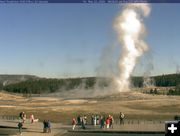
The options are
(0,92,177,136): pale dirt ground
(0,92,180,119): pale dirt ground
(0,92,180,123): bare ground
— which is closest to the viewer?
(0,92,177,136): pale dirt ground

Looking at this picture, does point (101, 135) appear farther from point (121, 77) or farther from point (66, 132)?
point (121, 77)

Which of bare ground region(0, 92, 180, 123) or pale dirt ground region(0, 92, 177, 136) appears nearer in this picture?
pale dirt ground region(0, 92, 177, 136)

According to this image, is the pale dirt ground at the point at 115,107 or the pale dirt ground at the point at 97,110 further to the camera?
the pale dirt ground at the point at 115,107

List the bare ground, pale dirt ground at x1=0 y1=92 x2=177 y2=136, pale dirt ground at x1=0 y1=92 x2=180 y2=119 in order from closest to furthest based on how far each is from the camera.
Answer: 1. pale dirt ground at x1=0 y1=92 x2=177 y2=136
2. the bare ground
3. pale dirt ground at x1=0 y1=92 x2=180 y2=119

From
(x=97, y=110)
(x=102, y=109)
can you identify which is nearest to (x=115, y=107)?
(x=102, y=109)

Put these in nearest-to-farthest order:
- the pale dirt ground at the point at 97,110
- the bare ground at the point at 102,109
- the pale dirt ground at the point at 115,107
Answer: the pale dirt ground at the point at 97,110
the bare ground at the point at 102,109
the pale dirt ground at the point at 115,107

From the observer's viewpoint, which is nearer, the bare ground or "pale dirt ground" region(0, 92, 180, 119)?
the bare ground

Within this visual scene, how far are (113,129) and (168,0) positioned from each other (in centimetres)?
1481

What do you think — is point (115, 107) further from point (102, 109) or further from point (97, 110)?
point (97, 110)

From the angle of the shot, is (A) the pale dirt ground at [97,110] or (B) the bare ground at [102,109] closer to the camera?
(A) the pale dirt ground at [97,110]

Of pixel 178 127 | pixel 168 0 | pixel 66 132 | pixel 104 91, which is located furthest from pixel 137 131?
pixel 104 91

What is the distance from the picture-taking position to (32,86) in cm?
18538

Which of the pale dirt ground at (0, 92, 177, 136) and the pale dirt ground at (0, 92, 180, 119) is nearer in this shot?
the pale dirt ground at (0, 92, 177, 136)

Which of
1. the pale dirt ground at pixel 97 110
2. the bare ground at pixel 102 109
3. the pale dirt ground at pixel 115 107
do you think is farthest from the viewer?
the pale dirt ground at pixel 115 107
